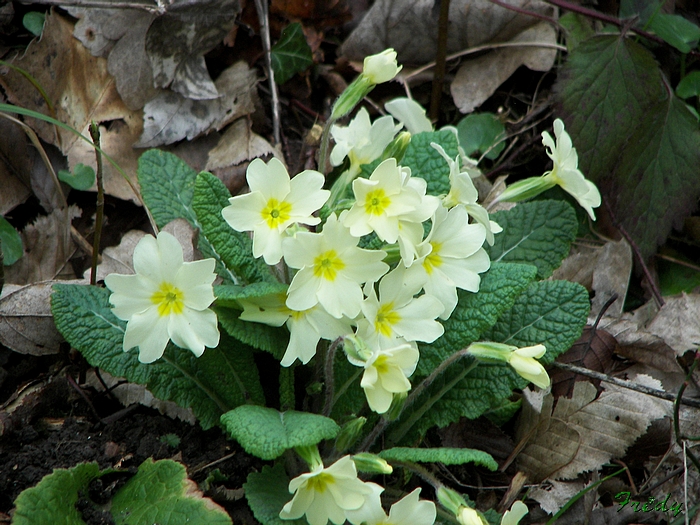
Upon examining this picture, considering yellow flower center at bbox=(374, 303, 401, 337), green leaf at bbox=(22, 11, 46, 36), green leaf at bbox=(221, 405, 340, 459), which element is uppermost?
green leaf at bbox=(22, 11, 46, 36)

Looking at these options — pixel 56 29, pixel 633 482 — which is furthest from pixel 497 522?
pixel 56 29

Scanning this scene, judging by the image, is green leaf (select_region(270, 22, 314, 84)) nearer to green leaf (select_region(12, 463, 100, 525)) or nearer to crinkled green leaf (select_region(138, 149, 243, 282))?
crinkled green leaf (select_region(138, 149, 243, 282))

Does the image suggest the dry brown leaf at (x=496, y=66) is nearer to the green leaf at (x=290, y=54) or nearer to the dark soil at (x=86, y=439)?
the green leaf at (x=290, y=54)

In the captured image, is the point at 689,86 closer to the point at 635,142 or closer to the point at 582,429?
the point at 635,142

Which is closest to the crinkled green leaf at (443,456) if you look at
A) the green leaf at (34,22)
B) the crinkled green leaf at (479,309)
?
the crinkled green leaf at (479,309)

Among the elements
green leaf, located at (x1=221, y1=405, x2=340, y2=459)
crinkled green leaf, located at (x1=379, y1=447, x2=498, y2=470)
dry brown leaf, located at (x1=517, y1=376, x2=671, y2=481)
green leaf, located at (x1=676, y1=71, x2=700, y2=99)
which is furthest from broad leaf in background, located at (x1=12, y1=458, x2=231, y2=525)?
green leaf, located at (x1=676, y1=71, x2=700, y2=99)

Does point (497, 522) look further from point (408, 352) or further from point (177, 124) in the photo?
point (177, 124)
